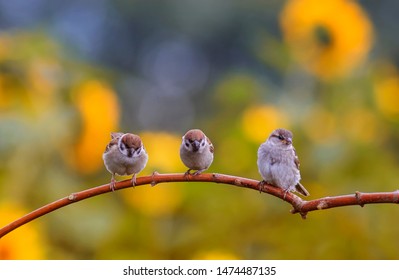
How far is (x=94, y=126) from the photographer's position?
10.0 feet

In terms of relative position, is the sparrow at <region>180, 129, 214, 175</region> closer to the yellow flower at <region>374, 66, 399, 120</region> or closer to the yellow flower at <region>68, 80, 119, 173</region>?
the yellow flower at <region>68, 80, 119, 173</region>

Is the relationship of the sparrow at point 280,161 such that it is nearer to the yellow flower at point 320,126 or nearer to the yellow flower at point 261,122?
the yellow flower at point 261,122

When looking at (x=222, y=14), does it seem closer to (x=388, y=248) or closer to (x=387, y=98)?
(x=387, y=98)

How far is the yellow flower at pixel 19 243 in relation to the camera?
2.51 meters

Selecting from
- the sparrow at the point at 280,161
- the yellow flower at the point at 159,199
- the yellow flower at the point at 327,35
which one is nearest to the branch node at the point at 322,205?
the sparrow at the point at 280,161

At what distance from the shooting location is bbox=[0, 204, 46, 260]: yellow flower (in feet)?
8.25

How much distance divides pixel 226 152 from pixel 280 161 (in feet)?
2.50

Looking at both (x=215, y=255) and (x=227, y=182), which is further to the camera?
(x=215, y=255)

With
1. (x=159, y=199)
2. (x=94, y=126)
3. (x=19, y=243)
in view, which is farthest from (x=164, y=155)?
(x=19, y=243)

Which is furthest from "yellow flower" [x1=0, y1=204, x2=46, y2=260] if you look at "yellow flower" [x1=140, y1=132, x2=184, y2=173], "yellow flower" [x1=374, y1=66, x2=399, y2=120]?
"yellow flower" [x1=374, y1=66, x2=399, y2=120]

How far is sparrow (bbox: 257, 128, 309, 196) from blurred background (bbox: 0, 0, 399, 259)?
499 millimetres

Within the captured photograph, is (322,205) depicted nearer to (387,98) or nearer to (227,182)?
(227,182)

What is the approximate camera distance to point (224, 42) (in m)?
7.32

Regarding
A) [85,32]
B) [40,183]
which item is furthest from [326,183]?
[85,32]
